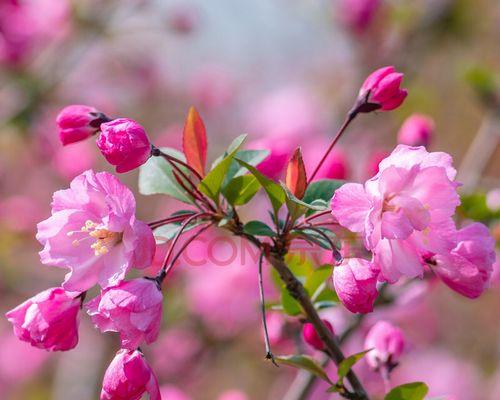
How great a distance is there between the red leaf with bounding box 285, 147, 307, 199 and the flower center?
0.26 meters

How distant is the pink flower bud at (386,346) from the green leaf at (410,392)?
19 centimetres

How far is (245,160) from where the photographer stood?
1091 mm

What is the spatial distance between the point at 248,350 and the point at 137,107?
223 centimetres

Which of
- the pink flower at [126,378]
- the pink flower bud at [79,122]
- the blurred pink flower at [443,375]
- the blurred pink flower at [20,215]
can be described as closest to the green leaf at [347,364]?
the pink flower at [126,378]

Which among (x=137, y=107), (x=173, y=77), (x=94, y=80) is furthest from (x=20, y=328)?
(x=173, y=77)

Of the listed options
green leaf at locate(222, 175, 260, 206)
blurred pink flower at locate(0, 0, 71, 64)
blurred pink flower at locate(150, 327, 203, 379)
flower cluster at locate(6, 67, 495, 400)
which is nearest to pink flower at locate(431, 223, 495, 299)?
flower cluster at locate(6, 67, 495, 400)

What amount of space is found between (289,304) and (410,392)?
23 cm

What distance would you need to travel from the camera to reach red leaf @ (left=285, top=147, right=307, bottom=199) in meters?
0.97

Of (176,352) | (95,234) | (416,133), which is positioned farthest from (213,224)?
(176,352)

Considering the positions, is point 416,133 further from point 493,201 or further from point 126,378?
point 126,378

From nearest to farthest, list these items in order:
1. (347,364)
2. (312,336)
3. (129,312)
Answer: (129,312) < (347,364) < (312,336)

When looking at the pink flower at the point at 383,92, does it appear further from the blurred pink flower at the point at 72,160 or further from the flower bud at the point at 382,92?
the blurred pink flower at the point at 72,160

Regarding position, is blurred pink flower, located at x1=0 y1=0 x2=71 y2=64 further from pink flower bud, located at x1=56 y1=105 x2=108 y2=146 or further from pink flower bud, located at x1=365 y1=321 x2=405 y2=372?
pink flower bud, located at x1=365 y1=321 x2=405 y2=372

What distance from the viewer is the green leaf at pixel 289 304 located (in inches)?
42.8
